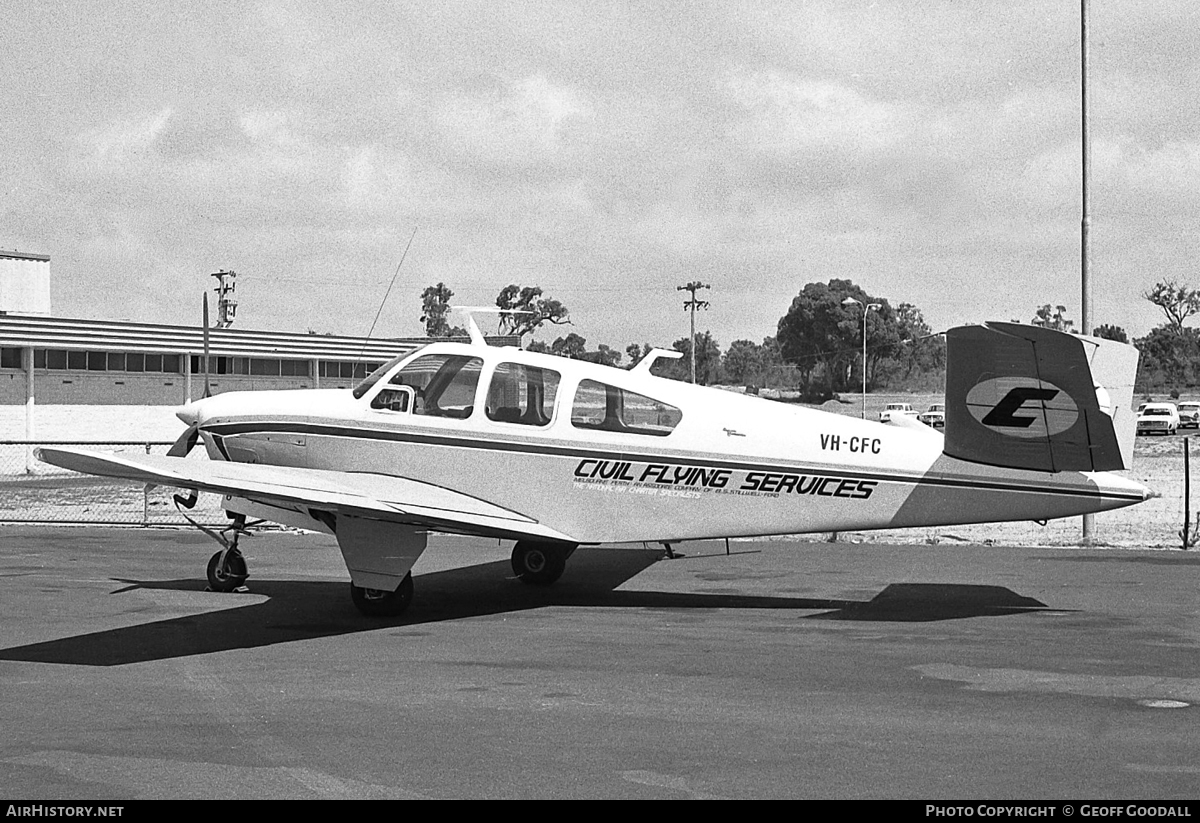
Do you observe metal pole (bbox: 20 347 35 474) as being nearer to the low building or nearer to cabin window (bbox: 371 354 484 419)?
the low building

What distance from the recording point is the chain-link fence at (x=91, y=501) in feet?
68.1

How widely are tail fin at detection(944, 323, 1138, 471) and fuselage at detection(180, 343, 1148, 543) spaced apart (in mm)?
627

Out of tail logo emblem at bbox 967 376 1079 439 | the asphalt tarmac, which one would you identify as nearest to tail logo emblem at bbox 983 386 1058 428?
tail logo emblem at bbox 967 376 1079 439

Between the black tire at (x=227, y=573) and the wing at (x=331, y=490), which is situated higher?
the wing at (x=331, y=490)

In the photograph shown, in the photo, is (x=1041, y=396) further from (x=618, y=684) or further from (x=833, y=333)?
(x=833, y=333)

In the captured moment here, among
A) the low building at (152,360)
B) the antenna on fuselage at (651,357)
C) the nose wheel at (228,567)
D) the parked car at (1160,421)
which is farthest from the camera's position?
the parked car at (1160,421)

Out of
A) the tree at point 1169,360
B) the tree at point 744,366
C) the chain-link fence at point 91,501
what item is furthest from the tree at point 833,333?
the chain-link fence at point 91,501

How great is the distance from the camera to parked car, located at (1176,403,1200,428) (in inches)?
2707

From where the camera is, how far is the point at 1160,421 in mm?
63312

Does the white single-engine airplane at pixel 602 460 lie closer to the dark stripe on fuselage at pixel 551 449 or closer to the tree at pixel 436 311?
the dark stripe on fuselage at pixel 551 449

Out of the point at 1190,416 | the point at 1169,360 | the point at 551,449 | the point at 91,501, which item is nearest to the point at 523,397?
the point at 551,449

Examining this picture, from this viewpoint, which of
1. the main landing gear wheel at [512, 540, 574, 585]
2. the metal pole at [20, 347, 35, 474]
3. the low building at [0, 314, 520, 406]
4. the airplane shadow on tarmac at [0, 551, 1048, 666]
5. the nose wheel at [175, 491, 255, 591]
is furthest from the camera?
the low building at [0, 314, 520, 406]

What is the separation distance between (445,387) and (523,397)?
721 mm

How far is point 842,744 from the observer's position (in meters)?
6.47
